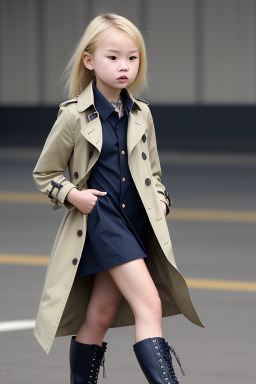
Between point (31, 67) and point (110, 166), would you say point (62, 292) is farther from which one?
point (31, 67)

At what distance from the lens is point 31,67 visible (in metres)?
21.9

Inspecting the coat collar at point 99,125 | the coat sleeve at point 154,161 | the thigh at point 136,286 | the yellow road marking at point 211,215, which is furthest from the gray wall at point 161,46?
the thigh at point 136,286

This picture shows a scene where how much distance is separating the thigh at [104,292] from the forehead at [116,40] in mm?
881

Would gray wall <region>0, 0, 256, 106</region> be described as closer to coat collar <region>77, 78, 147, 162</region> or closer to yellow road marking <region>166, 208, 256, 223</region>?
yellow road marking <region>166, 208, 256, 223</region>

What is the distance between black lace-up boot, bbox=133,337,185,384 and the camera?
170 inches

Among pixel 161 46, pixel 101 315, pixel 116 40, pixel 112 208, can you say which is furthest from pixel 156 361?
pixel 161 46

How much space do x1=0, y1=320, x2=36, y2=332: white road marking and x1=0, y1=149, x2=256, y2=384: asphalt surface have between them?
69 millimetres

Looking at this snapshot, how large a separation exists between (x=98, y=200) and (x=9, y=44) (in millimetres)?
17868

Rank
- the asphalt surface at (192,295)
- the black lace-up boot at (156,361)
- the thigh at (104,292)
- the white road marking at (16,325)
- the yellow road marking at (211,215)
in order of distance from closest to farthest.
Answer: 1. the black lace-up boot at (156,361)
2. the thigh at (104,292)
3. the asphalt surface at (192,295)
4. the white road marking at (16,325)
5. the yellow road marking at (211,215)

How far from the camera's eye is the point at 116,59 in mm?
4445

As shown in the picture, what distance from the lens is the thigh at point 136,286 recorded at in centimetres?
438

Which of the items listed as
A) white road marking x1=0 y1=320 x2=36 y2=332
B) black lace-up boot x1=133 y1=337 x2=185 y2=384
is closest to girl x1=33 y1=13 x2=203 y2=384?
black lace-up boot x1=133 y1=337 x2=185 y2=384

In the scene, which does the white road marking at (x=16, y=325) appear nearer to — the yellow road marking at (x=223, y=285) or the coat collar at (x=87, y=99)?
the yellow road marking at (x=223, y=285)

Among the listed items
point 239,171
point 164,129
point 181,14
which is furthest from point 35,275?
point 181,14
